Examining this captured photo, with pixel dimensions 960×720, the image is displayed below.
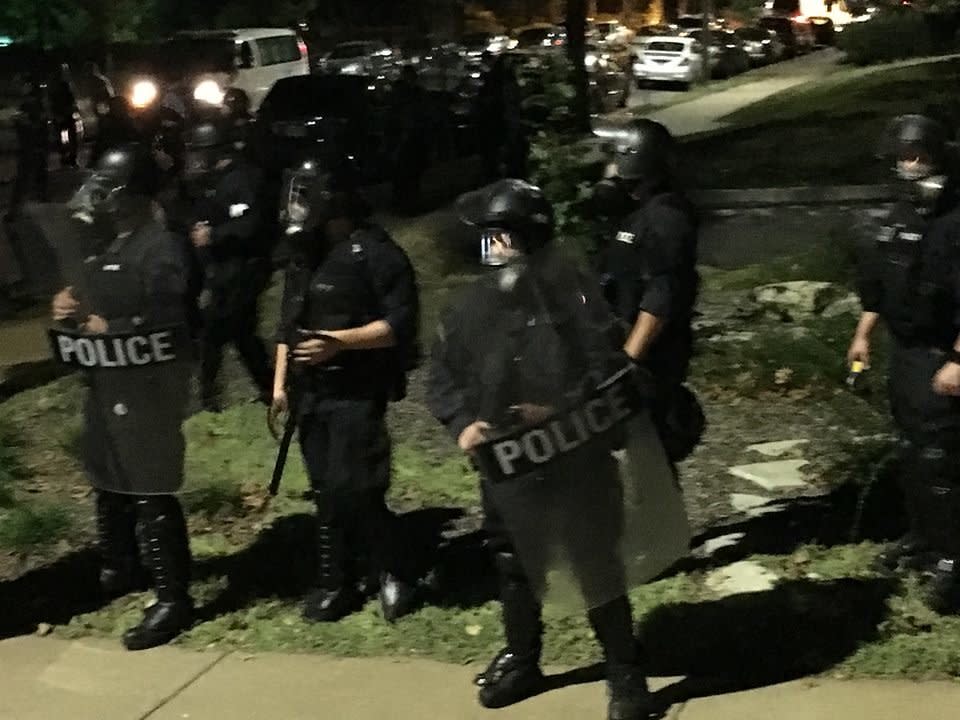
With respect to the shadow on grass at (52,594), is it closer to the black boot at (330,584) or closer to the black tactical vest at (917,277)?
the black boot at (330,584)

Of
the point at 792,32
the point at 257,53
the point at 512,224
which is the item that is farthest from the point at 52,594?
the point at 792,32

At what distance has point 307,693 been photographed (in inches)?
185

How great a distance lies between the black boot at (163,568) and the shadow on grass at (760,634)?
1.72 m

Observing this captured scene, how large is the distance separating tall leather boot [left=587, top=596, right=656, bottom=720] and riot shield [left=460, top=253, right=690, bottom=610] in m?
0.09

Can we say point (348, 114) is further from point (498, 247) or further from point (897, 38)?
point (897, 38)

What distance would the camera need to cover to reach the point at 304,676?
484cm

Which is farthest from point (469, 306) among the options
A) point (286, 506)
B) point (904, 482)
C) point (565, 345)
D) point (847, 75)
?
point (847, 75)

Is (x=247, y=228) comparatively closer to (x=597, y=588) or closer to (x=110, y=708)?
(x=110, y=708)

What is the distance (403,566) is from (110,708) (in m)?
1.19

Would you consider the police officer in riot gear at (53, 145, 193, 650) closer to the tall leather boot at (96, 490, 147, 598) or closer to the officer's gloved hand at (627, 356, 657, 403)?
the tall leather boot at (96, 490, 147, 598)

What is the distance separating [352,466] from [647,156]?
4.94ft

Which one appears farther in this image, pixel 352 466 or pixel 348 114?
pixel 348 114

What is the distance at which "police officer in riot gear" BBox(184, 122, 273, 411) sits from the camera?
709 centimetres

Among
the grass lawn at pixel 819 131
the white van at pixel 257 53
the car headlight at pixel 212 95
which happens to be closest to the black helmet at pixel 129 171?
the car headlight at pixel 212 95
